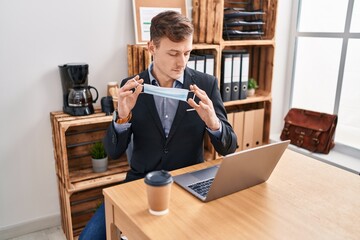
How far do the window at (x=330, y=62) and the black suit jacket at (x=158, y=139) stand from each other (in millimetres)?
1461

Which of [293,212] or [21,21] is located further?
[21,21]

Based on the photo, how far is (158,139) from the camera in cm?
167

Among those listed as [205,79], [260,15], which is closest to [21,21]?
[205,79]

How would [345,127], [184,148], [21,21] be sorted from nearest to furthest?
[184,148] < [21,21] < [345,127]

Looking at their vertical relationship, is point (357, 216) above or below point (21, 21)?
below

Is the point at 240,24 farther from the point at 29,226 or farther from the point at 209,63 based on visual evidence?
the point at 29,226

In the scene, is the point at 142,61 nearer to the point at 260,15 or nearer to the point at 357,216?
the point at 260,15

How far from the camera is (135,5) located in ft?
7.56

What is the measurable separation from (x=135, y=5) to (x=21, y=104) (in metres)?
0.99

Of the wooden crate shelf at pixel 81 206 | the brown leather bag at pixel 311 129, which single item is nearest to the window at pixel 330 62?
the brown leather bag at pixel 311 129

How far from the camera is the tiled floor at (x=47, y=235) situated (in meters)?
2.31

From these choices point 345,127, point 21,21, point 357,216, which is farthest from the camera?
point 345,127

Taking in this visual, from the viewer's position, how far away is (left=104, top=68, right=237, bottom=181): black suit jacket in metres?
1.65

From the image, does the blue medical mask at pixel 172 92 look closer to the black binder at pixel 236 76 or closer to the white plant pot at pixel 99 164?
the white plant pot at pixel 99 164
